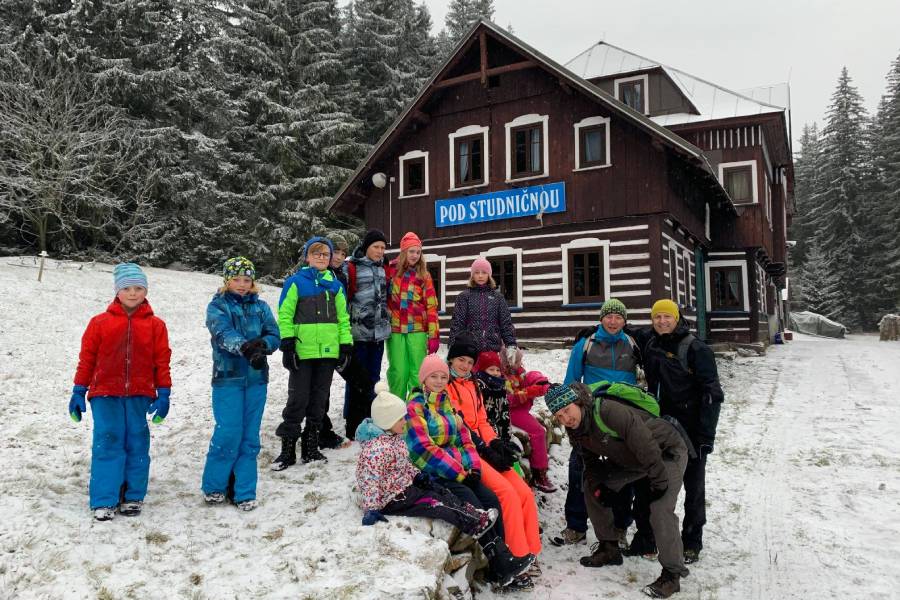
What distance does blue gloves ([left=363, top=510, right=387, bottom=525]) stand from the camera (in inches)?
163

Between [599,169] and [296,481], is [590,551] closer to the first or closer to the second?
[296,481]

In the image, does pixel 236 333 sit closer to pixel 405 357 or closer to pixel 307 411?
pixel 307 411

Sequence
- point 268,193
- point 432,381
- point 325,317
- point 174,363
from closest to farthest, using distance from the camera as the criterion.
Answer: point 432,381 → point 325,317 → point 174,363 → point 268,193

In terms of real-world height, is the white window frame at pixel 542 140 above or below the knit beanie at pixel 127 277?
above

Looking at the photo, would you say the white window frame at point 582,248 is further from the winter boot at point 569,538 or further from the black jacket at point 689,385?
the winter boot at point 569,538

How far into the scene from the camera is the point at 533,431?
606 centimetres

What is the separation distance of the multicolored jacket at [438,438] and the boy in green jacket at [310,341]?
1.16 metres

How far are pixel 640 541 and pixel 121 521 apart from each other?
13.7 feet

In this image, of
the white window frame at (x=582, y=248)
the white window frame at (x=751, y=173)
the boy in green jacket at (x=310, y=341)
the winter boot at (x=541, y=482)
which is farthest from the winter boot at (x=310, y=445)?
the white window frame at (x=751, y=173)

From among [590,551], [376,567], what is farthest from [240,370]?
[590,551]

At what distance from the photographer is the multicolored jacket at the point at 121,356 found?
13.6 feet

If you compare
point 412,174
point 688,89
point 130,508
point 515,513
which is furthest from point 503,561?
point 688,89

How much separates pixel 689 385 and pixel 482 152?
12.6 m

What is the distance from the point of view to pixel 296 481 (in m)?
5.10
